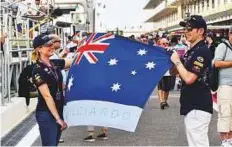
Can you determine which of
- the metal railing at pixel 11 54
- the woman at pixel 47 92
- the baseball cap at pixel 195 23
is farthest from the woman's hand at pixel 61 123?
the metal railing at pixel 11 54

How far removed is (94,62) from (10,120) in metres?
3.94

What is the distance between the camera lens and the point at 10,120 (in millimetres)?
9086

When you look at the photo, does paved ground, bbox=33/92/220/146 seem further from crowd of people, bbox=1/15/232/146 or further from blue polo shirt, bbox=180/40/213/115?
blue polo shirt, bbox=180/40/213/115

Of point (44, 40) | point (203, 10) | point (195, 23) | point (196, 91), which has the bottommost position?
point (196, 91)

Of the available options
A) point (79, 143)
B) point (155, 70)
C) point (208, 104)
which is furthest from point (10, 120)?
point (208, 104)

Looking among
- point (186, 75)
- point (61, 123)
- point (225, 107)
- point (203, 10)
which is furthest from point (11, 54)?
point (203, 10)

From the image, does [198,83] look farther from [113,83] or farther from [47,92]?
[47,92]

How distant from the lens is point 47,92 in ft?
15.8

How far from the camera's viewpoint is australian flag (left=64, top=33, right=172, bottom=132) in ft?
17.5

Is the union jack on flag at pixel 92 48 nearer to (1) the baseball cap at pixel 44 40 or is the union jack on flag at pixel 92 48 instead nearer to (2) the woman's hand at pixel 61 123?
(1) the baseball cap at pixel 44 40

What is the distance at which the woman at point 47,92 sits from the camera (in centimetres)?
485

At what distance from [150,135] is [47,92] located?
366 centimetres

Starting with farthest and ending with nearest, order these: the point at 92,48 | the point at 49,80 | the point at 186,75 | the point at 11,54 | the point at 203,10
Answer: the point at 203,10 → the point at 11,54 → the point at 92,48 → the point at 49,80 → the point at 186,75

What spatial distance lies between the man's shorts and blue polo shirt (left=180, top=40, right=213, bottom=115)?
200cm
